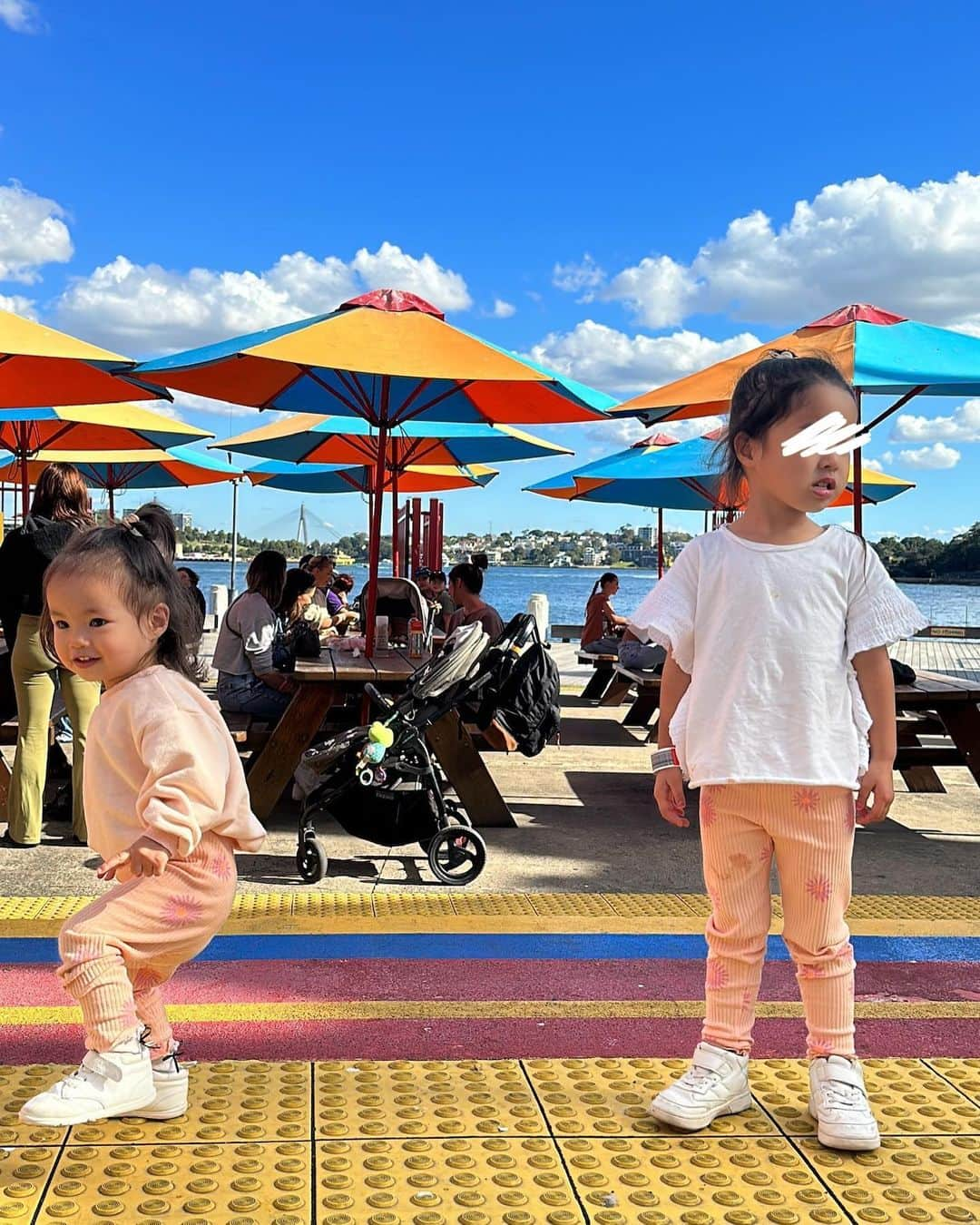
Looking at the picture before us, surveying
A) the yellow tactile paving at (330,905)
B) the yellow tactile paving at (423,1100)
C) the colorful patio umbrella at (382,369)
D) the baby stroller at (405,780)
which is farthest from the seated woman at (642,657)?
the yellow tactile paving at (423,1100)

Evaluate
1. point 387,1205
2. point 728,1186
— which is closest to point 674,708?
point 728,1186

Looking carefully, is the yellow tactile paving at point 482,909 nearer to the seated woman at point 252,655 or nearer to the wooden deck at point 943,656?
the seated woman at point 252,655

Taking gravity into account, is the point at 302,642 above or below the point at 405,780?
above

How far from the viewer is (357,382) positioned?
866 centimetres

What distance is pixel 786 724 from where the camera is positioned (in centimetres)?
298

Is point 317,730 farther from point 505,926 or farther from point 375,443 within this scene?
point 375,443

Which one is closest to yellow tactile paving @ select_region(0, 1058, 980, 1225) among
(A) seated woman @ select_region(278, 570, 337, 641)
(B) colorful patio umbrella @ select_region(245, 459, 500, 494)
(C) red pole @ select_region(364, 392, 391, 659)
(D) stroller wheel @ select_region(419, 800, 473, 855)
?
(D) stroller wheel @ select_region(419, 800, 473, 855)

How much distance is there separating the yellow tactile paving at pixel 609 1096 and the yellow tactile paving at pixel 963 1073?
56 cm

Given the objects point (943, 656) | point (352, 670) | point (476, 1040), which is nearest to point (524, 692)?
point (352, 670)

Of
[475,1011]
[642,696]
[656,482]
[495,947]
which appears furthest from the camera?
[656,482]

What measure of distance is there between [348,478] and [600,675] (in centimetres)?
615

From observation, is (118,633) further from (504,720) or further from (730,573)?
(504,720)

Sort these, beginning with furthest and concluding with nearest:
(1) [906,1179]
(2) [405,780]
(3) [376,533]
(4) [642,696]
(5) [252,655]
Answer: (4) [642,696], (3) [376,533], (5) [252,655], (2) [405,780], (1) [906,1179]

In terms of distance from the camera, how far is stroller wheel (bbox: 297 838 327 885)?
5895mm
